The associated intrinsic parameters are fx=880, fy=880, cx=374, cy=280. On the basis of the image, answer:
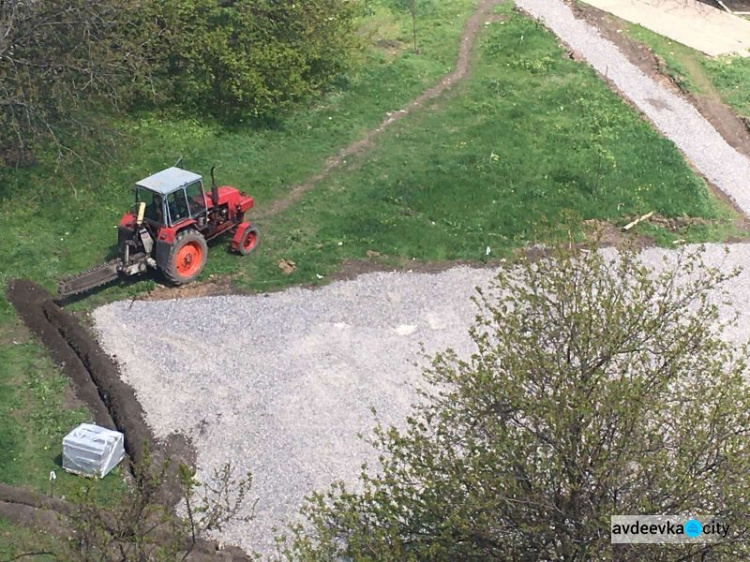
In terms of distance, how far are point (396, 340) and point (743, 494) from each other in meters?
11.0

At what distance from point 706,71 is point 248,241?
2119cm

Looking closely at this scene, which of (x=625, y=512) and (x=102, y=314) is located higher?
(x=625, y=512)

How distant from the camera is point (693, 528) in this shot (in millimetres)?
11000

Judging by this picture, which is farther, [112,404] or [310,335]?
[310,335]

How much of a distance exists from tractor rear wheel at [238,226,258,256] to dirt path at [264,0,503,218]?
1.63 metres

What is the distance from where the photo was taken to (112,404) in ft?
60.6

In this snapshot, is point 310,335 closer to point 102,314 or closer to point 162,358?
point 162,358

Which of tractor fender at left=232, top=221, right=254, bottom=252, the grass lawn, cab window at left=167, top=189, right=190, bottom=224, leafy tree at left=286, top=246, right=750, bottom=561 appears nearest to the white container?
the grass lawn

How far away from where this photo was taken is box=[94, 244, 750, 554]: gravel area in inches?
688

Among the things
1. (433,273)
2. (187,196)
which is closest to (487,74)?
(433,273)

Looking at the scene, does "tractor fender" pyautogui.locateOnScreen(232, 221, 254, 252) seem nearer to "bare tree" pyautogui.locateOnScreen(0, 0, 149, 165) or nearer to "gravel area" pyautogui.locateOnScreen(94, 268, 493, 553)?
"gravel area" pyautogui.locateOnScreen(94, 268, 493, 553)

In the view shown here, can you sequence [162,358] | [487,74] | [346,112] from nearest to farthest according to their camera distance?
[162,358] → [346,112] → [487,74]

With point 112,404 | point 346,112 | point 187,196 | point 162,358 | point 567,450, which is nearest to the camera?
point 567,450

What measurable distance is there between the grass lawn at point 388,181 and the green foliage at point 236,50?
3.22ft
